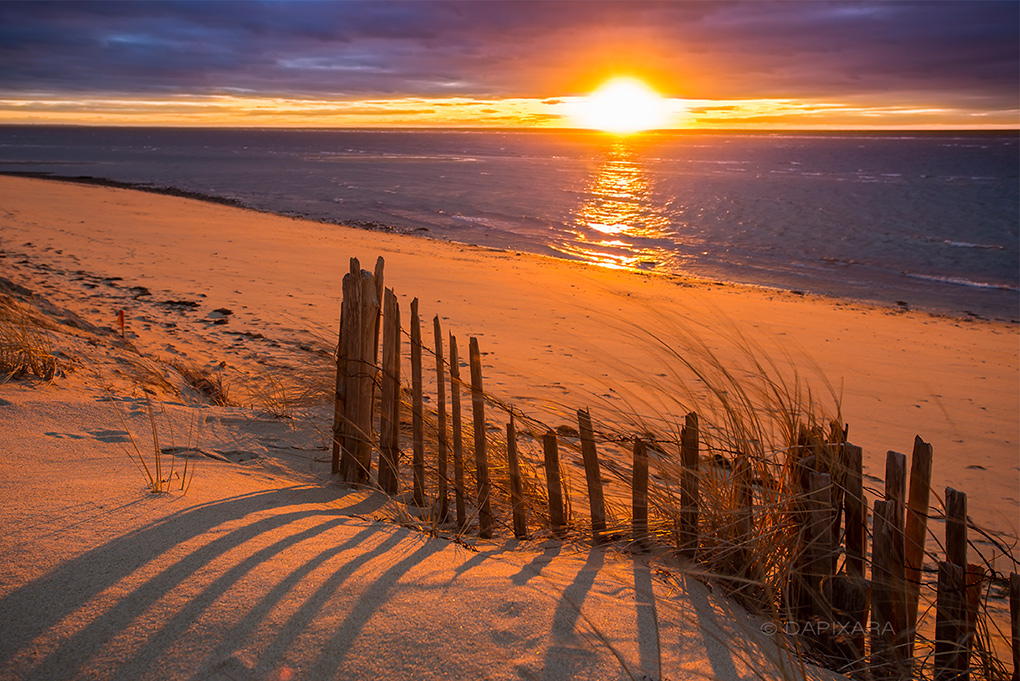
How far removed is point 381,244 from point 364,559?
49.8ft

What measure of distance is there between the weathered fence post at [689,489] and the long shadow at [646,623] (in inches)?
→ 8.5

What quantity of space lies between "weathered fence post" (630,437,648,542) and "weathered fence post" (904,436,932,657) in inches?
39.7

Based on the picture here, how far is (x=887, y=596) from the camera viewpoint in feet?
7.67

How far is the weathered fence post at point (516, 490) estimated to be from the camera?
2.97 m

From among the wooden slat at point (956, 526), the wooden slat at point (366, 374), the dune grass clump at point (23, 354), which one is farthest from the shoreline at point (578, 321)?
the dune grass clump at point (23, 354)

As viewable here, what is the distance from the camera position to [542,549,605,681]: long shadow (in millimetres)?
1962

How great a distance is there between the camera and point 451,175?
50125mm

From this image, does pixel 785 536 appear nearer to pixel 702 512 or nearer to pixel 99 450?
pixel 702 512

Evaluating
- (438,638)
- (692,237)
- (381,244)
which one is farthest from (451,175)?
(438,638)

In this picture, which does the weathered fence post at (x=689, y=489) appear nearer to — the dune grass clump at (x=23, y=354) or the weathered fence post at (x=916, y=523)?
the weathered fence post at (x=916, y=523)

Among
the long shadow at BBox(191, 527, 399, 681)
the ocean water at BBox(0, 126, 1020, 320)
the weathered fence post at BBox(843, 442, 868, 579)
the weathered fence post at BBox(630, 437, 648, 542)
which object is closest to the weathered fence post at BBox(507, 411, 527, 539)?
the weathered fence post at BBox(630, 437, 648, 542)

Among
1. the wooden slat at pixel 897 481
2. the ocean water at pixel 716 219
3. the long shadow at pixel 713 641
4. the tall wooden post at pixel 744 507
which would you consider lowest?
the long shadow at pixel 713 641

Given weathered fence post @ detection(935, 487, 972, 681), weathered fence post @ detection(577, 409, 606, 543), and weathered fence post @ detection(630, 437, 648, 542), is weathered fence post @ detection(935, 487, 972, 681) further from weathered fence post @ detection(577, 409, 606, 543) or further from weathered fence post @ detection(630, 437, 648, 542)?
weathered fence post @ detection(577, 409, 606, 543)

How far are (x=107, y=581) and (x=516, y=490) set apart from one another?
1655 millimetres
